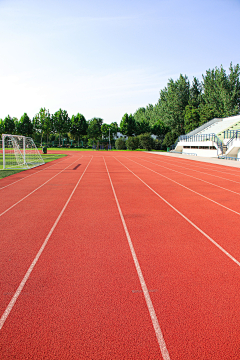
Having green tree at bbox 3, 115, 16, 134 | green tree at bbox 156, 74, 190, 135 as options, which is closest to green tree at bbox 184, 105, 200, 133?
green tree at bbox 156, 74, 190, 135

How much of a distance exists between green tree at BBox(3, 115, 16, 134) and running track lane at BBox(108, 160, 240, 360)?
79703 mm

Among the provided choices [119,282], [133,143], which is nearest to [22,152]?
[119,282]

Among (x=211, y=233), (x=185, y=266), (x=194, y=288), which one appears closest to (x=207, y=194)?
(x=211, y=233)

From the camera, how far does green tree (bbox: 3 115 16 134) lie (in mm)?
76125

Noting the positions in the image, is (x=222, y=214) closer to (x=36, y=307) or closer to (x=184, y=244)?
(x=184, y=244)

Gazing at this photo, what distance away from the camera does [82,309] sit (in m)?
2.94

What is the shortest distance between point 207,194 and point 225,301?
657 cm

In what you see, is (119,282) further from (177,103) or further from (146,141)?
(177,103)

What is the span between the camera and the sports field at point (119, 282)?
2469mm

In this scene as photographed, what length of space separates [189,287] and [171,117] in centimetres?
6517

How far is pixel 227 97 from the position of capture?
170ft

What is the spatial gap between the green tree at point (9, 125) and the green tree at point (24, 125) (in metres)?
3.52

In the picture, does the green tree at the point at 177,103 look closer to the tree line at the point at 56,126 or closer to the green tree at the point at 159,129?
the green tree at the point at 159,129

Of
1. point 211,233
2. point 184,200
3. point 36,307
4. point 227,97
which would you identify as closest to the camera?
point 36,307
